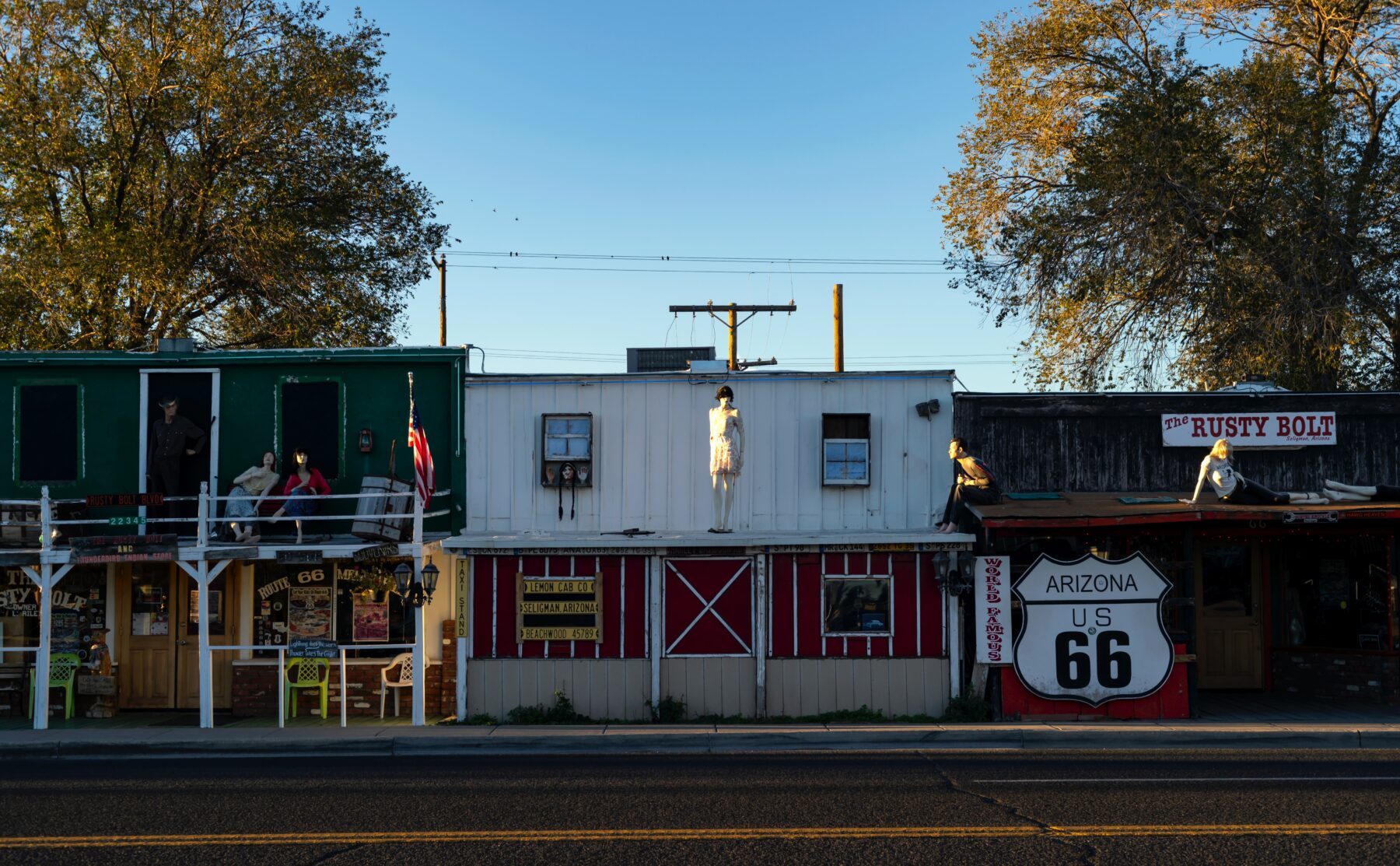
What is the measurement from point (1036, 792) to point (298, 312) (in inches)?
865

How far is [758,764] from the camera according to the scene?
12.5 metres

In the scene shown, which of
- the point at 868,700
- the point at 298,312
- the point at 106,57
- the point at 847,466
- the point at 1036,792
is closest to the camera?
the point at 1036,792

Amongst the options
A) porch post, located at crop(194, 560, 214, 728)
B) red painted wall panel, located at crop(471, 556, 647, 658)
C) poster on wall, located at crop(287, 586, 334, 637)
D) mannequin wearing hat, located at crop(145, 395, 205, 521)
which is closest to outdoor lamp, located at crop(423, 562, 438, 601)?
red painted wall panel, located at crop(471, 556, 647, 658)

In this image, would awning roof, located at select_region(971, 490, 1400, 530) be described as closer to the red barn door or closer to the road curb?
the road curb

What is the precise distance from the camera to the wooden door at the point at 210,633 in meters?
17.6

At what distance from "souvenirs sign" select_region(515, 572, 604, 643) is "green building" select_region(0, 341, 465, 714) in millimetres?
1963

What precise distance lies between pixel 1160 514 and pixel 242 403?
13263 mm

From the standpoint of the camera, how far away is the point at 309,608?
17578 mm

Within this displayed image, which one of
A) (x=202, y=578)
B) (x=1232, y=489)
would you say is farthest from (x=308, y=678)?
(x=1232, y=489)

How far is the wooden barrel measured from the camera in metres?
15.8

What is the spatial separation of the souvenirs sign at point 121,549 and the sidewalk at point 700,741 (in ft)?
7.76

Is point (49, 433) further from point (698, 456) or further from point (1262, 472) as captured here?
point (1262, 472)

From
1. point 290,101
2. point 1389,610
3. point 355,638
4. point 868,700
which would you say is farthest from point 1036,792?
point 290,101

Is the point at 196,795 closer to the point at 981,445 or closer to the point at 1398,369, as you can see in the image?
the point at 981,445
